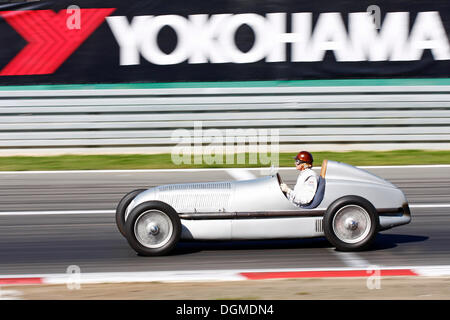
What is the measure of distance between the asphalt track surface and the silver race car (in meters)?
0.21

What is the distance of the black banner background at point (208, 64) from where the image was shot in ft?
47.1

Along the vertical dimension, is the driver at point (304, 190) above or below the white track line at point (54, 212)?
above

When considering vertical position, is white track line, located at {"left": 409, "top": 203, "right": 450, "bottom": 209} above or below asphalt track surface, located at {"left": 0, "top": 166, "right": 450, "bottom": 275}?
above

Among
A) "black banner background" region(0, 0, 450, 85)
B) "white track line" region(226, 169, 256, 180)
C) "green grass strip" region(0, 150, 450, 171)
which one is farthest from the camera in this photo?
"black banner background" region(0, 0, 450, 85)

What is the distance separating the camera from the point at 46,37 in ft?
47.6

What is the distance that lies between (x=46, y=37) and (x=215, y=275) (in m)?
8.92

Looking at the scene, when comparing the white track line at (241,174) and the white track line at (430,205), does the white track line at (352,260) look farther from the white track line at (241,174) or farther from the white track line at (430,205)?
the white track line at (241,174)

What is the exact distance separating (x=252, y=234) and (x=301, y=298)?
148cm

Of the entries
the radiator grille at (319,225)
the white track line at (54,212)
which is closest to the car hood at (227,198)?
the radiator grille at (319,225)

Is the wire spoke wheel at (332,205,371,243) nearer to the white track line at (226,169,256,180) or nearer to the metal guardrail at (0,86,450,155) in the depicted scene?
the white track line at (226,169,256,180)

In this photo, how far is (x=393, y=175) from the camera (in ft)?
40.3

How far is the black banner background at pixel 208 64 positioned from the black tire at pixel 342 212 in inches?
281

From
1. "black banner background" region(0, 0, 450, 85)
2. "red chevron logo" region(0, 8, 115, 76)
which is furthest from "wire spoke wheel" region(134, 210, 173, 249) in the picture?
"red chevron logo" region(0, 8, 115, 76)

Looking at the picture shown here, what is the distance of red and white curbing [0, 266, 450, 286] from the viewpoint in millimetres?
6793
